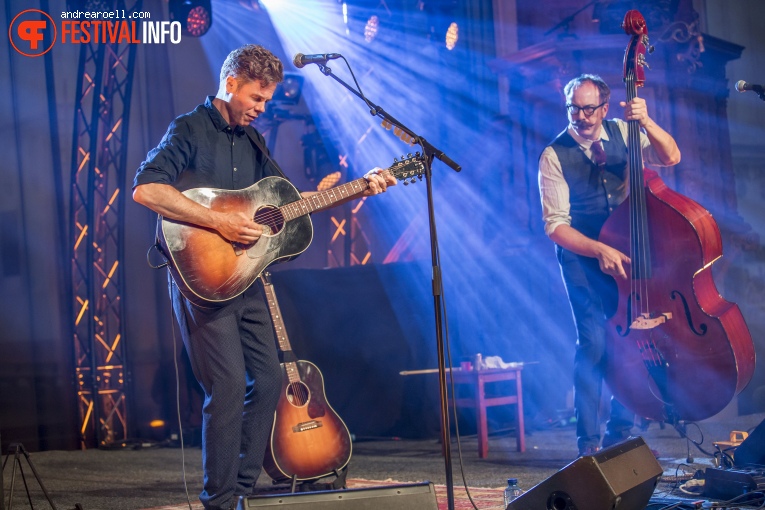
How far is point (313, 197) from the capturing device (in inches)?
134

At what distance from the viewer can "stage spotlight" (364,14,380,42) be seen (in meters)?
8.21

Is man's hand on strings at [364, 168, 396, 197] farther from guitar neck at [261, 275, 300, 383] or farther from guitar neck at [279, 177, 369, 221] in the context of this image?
guitar neck at [261, 275, 300, 383]

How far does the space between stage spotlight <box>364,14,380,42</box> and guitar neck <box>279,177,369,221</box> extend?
5198 millimetres

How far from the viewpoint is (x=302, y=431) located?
4.07 m

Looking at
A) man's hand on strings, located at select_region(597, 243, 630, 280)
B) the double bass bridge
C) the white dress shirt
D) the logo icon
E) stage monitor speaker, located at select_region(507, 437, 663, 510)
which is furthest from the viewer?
the logo icon

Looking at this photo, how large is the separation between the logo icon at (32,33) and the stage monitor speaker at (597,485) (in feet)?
20.3

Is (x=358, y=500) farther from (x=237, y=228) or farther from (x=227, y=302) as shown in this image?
(x=237, y=228)

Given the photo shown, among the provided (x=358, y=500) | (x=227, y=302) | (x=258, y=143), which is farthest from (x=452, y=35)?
(x=358, y=500)

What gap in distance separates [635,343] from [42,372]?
17.4 ft

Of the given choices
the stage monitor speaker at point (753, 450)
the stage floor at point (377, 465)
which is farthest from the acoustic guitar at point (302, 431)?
the stage monitor speaker at point (753, 450)

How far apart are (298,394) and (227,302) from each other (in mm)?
1161

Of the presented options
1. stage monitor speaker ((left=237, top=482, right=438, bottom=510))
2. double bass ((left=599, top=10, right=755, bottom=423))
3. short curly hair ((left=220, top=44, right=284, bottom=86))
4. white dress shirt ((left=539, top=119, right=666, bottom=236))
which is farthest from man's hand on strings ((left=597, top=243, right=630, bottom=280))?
stage monitor speaker ((left=237, top=482, right=438, bottom=510))

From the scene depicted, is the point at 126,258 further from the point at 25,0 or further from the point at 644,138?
the point at 644,138

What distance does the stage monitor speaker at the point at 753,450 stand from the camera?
354 centimetres
